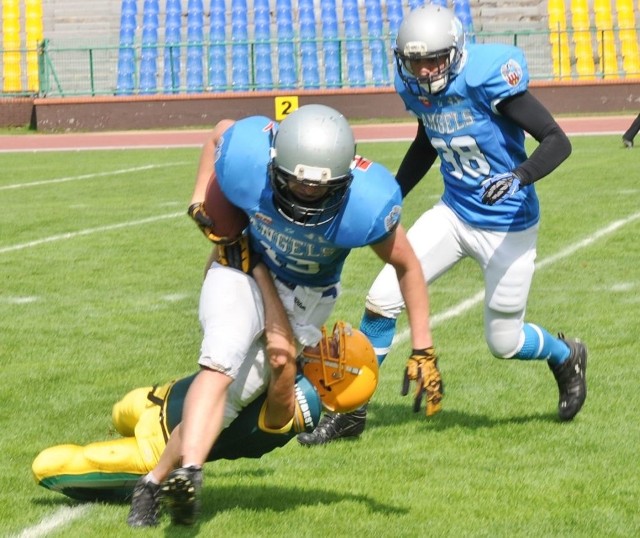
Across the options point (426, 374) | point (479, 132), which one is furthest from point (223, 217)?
point (479, 132)

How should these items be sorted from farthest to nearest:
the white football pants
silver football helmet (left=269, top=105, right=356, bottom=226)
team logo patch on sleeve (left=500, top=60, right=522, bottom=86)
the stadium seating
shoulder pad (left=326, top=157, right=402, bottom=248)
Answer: the stadium seating, the white football pants, team logo patch on sleeve (left=500, top=60, right=522, bottom=86), shoulder pad (left=326, top=157, right=402, bottom=248), silver football helmet (left=269, top=105, right=356, bottom=226)

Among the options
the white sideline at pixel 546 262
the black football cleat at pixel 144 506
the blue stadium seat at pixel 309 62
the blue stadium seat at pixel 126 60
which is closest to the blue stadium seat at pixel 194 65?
the blue stadium seat at pixel 126 60

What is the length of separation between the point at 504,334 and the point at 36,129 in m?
21.2

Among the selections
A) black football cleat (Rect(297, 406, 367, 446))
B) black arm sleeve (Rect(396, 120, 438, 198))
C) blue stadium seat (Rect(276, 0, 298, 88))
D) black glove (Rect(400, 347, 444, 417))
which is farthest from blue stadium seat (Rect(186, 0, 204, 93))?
black glove (Rect(400, 347, 444, 417))

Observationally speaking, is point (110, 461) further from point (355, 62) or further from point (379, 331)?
point (355, 62)

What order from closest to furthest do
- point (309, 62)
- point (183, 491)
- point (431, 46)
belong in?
point (183, 491) < point (431, 46) < point (309, 62)

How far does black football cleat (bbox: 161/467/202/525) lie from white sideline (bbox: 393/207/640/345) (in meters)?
3.55

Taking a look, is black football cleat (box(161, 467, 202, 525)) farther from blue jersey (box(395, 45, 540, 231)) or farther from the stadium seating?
the stadium seating

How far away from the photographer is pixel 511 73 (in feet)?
17.0

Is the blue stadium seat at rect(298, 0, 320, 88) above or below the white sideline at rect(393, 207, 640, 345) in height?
below

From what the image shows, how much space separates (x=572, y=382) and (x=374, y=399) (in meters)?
0.97

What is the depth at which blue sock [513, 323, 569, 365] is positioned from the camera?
555cm

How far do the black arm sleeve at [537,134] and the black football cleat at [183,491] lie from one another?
208 cm

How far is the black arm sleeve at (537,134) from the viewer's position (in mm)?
5047
